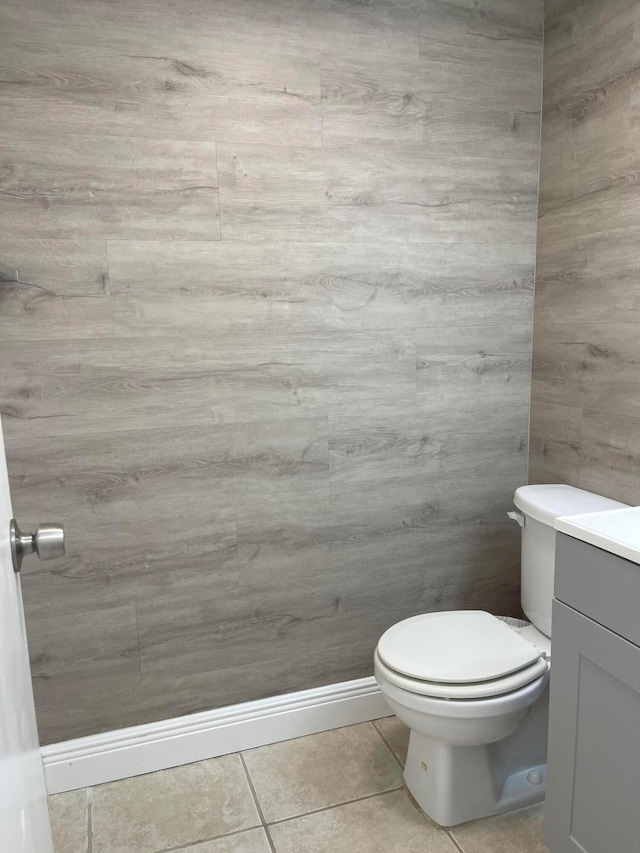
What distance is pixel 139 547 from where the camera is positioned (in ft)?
6.20

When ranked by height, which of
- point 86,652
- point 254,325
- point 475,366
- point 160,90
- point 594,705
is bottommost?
point 86,652

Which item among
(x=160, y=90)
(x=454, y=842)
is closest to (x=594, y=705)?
(x=454, y=842)

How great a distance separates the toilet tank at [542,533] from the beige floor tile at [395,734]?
574 mm

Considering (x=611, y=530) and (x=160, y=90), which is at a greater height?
(x=160, y=90)

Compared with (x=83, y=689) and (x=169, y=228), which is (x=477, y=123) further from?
(x=83, y=689)

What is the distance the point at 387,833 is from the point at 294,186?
1.82 meters

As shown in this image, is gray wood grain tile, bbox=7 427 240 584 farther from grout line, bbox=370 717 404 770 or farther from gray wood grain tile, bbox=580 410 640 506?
gray wood grain tile, bbox=580 410 640 506

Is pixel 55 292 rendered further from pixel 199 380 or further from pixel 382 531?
pixel 382 531

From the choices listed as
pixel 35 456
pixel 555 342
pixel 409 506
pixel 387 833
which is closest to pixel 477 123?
pixel 555 342

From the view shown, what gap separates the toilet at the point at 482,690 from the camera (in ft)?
5.26

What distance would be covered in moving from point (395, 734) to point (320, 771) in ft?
0.98

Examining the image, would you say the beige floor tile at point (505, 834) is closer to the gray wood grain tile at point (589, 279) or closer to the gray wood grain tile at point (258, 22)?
the gray wood grain tile at point (589, 279)

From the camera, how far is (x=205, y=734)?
2.01m

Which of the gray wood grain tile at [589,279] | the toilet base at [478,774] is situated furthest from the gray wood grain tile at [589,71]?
the toilet base at [478,774]
